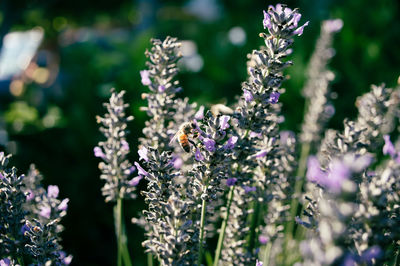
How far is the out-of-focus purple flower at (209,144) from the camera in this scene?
1013 millimetres

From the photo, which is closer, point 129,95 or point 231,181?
point 231,181

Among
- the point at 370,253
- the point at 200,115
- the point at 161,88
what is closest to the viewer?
the point at 370,253

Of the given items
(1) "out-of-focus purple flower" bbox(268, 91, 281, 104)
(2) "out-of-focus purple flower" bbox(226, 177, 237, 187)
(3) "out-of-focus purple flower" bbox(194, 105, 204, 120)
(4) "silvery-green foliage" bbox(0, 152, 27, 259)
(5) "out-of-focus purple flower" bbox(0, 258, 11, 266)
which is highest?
(1) "out-of-focus purple flower" bbox(268, 91, 281, 104)

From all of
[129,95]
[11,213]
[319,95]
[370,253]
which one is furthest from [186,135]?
[129,95]

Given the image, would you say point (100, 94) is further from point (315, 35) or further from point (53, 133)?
point (315, 35)

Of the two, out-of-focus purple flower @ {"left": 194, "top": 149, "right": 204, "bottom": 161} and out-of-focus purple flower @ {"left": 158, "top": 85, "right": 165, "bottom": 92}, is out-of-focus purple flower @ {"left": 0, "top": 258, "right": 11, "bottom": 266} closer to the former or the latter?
out-of-focus purple flower @ {"left": 194, "top": 149, "right": 204, "bottom": 161}

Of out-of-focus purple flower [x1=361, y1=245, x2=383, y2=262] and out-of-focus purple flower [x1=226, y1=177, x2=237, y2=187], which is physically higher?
out-of-focus purple flower [x1=226, y1=177, x2=237, y2=187]

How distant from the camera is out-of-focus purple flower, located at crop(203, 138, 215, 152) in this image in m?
1.01

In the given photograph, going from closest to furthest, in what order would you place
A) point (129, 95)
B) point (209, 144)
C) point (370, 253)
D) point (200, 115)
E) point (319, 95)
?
point (370, 253), point (209, 144), point (200, 115), point (319, 95), point (129, 95)

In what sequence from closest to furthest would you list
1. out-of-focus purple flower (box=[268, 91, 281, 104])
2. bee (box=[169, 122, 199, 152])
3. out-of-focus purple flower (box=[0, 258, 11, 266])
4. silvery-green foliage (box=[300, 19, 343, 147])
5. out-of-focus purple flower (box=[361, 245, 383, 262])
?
out-of-focus purple flower (box=[361, 245, 383, 262]) → out-of-focus purple flower (box=[0, 258, 11, 266]) → out-of-focus purple flower (box=[268, 91, 281, 104]) → bee (box=[169, 122, 199, 152]) → silvery-green foliage (box=[300, 19, 343, 147])

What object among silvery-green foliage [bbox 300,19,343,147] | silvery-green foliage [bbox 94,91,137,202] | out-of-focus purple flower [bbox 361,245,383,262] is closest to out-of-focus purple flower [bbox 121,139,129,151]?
silvery-green foliage [bbox 94,91,137,202]

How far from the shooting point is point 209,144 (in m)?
1.02

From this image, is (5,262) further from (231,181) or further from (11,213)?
(231,181)

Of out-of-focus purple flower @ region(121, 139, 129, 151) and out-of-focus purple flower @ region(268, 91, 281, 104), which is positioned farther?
out-of-focus purple flower @ region(121, 139, 129, 151)
